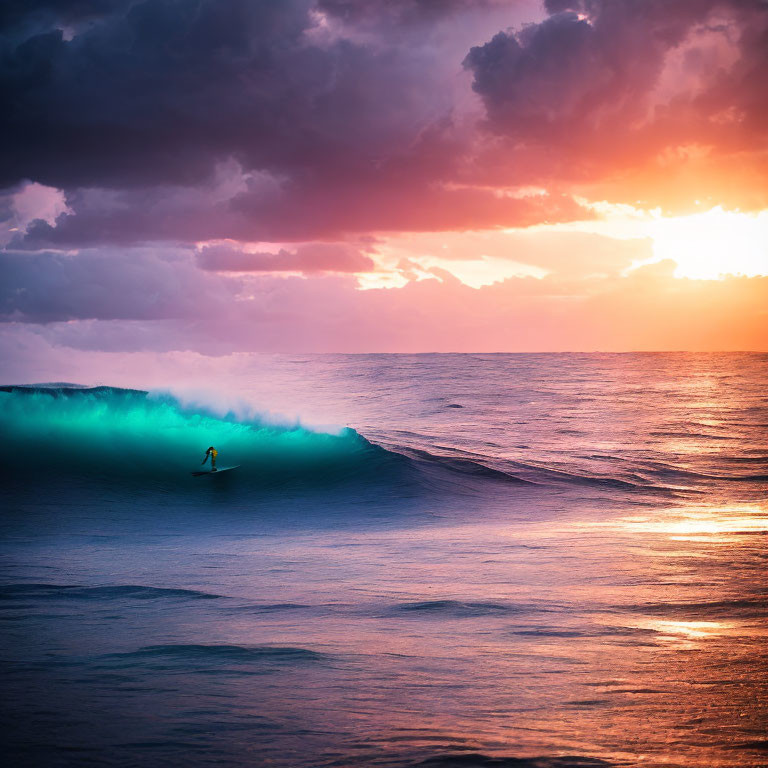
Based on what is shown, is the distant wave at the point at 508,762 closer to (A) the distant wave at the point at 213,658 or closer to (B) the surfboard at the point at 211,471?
(A) the distant wave at the point at 213,658

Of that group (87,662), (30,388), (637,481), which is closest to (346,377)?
(30,388)

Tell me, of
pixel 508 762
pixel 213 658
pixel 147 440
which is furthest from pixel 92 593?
pixel 147 440

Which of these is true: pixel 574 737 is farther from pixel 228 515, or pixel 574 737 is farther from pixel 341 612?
pixel 228 515

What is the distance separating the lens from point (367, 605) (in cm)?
802

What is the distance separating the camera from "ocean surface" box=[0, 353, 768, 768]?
15.3ft

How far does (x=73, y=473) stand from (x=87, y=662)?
1348 centimetres

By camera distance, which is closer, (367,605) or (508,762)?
(508,762)

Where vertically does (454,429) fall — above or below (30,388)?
below

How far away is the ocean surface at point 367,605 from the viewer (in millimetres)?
4668

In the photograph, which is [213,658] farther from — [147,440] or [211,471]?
[147,440]

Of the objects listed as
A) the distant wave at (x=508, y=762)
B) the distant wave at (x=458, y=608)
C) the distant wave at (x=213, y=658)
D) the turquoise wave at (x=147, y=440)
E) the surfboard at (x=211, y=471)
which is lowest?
the distant wave at (x=458, y=608)

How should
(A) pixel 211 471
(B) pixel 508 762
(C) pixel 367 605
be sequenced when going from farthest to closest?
(A) pixel 211 471, (C) pixel 367 605, (B) pixel 508 762

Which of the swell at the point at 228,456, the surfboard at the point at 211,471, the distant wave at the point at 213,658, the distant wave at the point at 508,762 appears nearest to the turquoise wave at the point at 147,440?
the swell at the point at 228,456

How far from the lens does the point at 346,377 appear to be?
6556 cm
